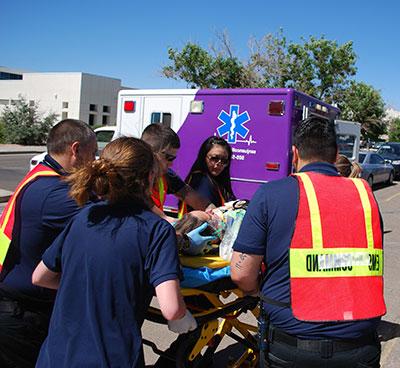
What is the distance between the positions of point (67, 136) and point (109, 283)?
3.26ft

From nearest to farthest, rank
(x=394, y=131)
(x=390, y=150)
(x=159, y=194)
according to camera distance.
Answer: (x=159, y=194), (x=390, y=150), (x=394, y=131)

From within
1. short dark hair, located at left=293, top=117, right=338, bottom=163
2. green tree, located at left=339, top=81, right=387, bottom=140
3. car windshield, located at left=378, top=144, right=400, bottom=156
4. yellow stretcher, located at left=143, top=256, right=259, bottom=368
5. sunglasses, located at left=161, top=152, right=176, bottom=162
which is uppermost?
green tree, located at left=339, top=81, right=387, bottom=140

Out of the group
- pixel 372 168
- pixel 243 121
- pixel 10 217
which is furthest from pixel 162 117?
pixel 372 168

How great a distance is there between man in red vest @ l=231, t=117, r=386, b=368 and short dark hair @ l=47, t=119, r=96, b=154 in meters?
1.00

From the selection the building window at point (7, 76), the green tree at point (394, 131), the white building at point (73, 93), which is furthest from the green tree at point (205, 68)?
the building window at point (7, 76)

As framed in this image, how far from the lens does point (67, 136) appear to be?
Answer: 2553 mm

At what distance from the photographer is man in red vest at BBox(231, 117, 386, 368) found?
6.65 ft

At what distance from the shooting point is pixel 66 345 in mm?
1902

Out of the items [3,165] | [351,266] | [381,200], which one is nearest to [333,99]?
[381,200]

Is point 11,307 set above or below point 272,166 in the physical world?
below

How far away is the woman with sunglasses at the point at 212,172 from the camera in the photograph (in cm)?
429

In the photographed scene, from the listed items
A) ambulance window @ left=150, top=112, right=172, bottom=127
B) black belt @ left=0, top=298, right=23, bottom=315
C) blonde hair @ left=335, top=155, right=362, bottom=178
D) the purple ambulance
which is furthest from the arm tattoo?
ambulance window @ left=150, top=112, right=172, bottom=127

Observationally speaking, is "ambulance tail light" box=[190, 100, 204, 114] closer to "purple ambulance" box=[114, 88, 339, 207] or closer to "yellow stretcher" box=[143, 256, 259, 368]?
"purple ambulance" box=[114, 88, 339, 207]

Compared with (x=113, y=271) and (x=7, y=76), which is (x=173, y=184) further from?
(x=7, y=76)
